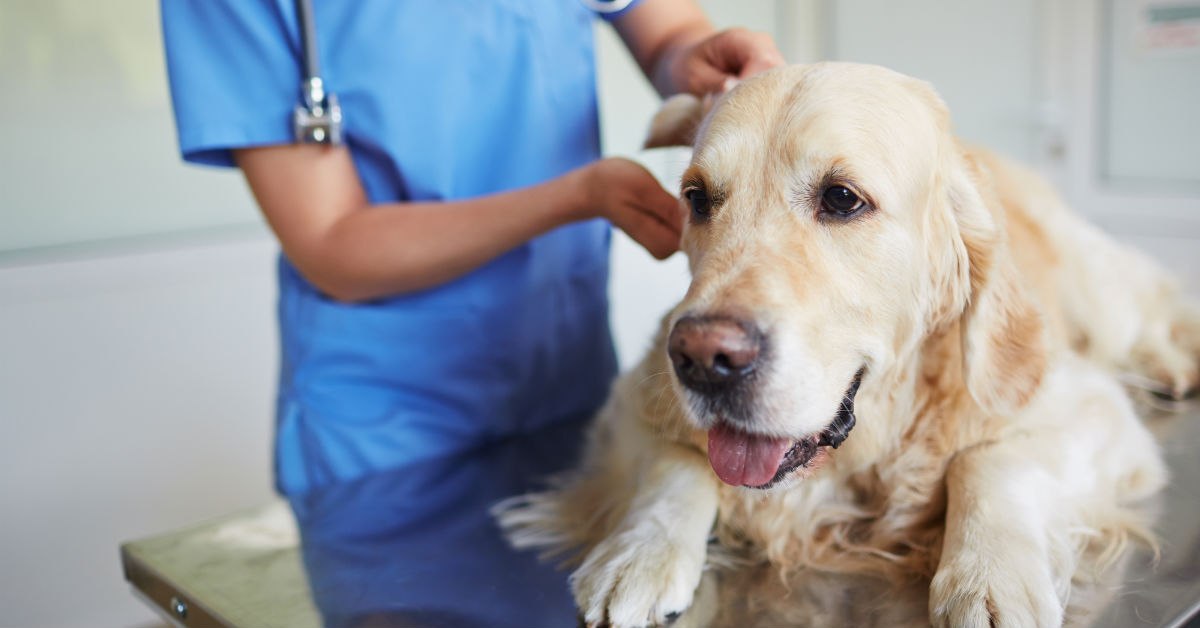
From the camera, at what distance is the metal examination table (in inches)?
43.1

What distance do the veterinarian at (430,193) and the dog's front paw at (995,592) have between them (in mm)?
523

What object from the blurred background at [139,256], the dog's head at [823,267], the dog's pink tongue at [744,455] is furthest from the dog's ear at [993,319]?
the blurred background at [139,256]

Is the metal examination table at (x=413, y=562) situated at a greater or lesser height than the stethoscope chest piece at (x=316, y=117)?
lesser

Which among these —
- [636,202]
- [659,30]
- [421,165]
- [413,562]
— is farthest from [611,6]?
[413,562]

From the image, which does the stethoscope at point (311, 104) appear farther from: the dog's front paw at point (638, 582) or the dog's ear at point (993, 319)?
the dog's ear at point (993, 319)

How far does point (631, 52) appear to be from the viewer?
69.6 inches

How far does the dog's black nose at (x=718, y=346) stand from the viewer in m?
0.95

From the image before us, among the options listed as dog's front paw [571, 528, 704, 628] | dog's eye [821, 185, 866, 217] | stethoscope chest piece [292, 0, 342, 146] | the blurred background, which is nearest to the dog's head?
dog's eye [821, 185, 866, 217]

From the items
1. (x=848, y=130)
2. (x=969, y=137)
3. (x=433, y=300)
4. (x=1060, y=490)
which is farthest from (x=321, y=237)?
(x=969, y=137)

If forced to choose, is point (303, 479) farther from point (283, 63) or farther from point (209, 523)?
point (283, 63)

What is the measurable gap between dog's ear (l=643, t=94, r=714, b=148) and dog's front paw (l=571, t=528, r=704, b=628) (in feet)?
1.88

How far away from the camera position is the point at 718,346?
949 mm

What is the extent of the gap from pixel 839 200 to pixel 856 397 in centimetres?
23

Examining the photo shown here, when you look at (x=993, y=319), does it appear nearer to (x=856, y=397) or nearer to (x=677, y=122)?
(x=856, y=397)
